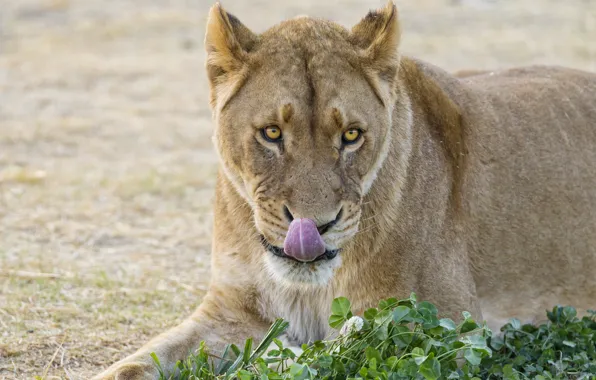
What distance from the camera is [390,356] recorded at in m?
3.84

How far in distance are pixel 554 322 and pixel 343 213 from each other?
140 cm

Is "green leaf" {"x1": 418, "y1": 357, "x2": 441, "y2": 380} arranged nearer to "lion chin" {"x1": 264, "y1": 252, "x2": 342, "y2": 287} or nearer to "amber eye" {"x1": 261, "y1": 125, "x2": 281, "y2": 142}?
"lion chin" {"x1": 264, "y1": 252, "x2": 342, "y2": 287}

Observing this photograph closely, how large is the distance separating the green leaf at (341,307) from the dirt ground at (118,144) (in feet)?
4.02

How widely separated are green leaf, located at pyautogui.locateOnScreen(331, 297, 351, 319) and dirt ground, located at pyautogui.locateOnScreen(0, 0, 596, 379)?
4.02 ft

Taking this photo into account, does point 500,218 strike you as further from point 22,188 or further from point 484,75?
point 22,188

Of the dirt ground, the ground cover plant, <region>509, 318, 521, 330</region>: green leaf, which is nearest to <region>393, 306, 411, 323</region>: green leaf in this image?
the ground cover plant

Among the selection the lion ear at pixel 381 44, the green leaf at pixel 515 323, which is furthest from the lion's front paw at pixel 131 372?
the green leaf at pixel 515 323

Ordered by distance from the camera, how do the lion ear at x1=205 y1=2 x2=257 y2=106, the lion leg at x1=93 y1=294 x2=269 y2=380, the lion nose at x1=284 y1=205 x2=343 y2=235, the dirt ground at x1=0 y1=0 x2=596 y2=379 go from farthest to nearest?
the dirt ground at x1=0 y1=0 x2=596 y2=379 → the lion leg at x1=93 y1=294 x2=269 y2=380 → the lion ear at x1=205 y1=2 x2=257 y2=106 → the lion nose at x1=284 y1=205 x2=343 y2=235

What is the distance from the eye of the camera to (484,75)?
5.60m

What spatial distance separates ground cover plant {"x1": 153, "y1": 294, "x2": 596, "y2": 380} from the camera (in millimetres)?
3717

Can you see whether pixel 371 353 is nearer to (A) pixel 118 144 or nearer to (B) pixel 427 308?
(B) pixel 427 308

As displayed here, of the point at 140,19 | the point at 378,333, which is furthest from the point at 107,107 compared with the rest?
the point at 378,333

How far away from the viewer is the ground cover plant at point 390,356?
3717mm

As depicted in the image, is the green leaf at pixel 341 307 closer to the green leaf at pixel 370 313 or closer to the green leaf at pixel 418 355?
the green leaf at pixel 370 313
